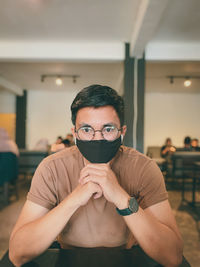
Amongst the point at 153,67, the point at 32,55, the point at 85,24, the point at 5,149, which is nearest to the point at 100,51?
the point at 85,24

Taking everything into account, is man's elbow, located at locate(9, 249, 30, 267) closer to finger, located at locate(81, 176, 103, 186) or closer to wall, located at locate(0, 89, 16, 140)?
finger, located at locate(81, 176, 103, 186)

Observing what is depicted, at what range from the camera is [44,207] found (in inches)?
34.7

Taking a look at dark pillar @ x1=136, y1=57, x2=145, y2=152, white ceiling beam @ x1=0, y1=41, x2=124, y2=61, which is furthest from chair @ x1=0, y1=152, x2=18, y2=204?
dark pillar @ x1=136, y1=57, x2=145, y2=152

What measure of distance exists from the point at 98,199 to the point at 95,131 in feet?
0.99

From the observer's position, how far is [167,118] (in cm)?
784

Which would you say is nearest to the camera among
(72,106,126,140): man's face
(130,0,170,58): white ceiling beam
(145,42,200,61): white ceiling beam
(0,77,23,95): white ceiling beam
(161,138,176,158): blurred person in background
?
(72,106,126,140): man's face

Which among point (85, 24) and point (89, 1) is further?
point (85, 24)

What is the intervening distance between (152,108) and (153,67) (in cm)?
303

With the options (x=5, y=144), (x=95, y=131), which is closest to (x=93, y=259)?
(x=95, y=131)

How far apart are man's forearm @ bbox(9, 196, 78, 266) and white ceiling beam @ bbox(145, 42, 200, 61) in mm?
3612

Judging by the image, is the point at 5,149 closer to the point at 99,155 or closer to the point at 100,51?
the point at 100,51

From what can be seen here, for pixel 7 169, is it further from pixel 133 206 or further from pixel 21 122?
pixel 21 122

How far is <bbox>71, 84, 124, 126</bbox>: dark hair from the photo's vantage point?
36.1 inches

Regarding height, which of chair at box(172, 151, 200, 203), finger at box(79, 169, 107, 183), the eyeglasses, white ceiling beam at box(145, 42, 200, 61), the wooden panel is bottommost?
chair at box(172, 151, 200, 203)
